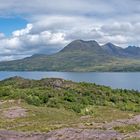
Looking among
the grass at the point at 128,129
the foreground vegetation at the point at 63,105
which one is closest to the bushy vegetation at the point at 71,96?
the foreground vegetation at the point at 63,105

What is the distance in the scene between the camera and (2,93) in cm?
7256

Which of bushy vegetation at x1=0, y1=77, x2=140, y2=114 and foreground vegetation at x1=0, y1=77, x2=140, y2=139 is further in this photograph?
bushy vegetation at x1=0, y1=77, x2=140, y2=114

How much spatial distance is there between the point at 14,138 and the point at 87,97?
45.7 meters

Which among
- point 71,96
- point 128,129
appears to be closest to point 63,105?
point 71,96

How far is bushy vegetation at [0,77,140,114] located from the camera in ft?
211

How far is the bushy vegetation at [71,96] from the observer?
64.3 m

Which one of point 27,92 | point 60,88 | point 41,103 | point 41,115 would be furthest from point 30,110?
point 60,88

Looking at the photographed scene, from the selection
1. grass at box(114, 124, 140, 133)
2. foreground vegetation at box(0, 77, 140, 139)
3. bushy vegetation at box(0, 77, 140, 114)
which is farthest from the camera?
bushy vegetation at box(0, 77, 140, 114)

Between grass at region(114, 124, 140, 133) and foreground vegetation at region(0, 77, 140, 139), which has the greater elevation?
grass at region(114, 124, 140, 133)

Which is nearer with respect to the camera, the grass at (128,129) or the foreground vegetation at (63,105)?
the grass at (128,129)

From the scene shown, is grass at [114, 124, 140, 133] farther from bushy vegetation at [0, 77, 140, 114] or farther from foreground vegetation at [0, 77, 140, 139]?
bushy vegetation at [0, 77, 140, 114]

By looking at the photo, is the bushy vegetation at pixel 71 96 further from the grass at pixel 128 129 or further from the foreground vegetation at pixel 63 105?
the grass at pixel 128 129

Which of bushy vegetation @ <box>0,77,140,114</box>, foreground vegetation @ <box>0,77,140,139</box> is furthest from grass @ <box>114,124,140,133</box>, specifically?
bushy vegetation @ <box>0,77,140,114</box>

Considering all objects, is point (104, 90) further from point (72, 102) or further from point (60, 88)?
point (72, 102)
